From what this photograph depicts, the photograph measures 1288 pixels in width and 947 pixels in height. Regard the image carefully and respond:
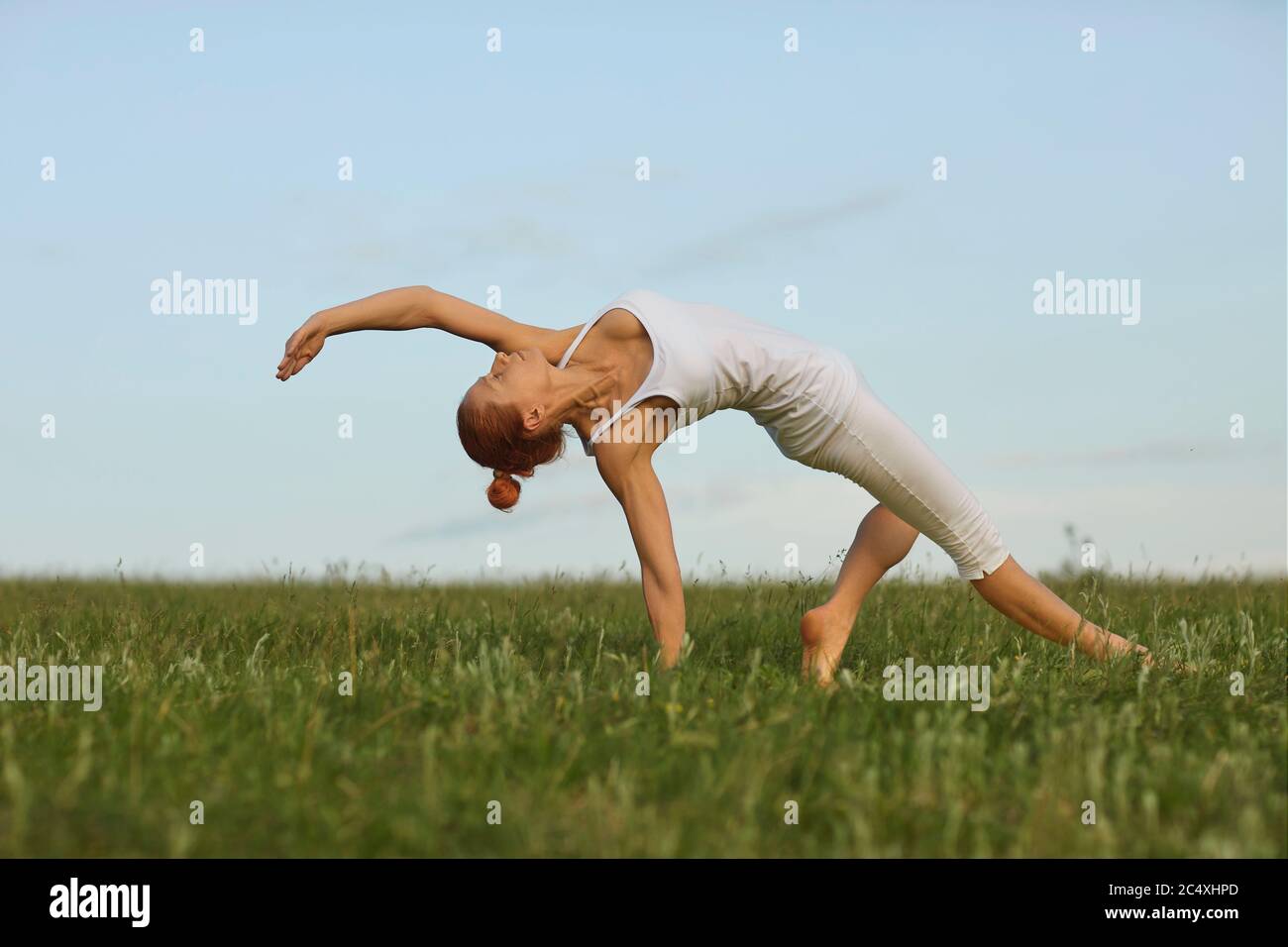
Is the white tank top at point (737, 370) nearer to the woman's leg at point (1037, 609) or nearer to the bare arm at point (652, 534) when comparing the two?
the bare arm at point (652, 534)

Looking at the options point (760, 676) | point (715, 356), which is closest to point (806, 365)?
point (715, 356)

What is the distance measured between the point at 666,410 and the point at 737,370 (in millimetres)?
387

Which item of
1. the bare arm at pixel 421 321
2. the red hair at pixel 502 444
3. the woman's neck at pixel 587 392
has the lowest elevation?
the red hair at pixel 502 444

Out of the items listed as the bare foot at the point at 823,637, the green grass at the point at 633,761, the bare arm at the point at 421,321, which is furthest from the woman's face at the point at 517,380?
the bare foot at the point at 823,637

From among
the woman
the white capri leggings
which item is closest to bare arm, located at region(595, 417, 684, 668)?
the woman

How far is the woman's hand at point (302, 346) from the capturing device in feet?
18.2

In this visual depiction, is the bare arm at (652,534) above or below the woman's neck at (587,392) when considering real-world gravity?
below

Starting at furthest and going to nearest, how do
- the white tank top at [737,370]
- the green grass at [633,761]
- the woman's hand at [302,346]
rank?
the woman's hand at [302,346] → the white tank top at [737,370] → the green grass at [633,761]

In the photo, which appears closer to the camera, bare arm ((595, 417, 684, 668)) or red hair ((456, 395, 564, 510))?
bare arm ((595, 417, 684, 668))

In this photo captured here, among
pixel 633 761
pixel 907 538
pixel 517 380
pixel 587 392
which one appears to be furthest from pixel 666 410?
pixel 633 761

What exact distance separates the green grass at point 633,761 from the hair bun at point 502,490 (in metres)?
0.79

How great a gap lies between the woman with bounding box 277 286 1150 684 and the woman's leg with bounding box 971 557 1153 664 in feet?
0.08

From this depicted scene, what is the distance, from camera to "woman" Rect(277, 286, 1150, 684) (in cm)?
549

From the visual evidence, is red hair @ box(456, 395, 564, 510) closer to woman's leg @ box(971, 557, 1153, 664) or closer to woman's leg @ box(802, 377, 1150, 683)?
woman's leg @ box(802, 377, 1150, 683)
